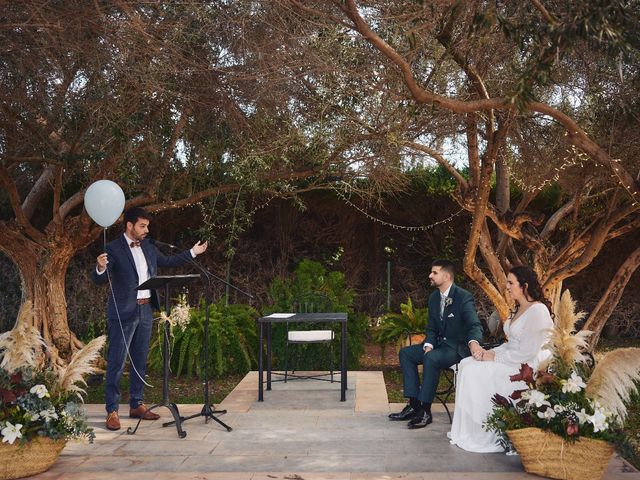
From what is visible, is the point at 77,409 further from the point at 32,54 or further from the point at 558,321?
the point at 32,54

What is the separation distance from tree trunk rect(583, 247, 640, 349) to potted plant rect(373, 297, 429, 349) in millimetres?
2297

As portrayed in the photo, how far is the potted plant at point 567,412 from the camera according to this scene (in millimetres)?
4508

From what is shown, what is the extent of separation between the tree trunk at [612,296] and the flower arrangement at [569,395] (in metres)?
5.80

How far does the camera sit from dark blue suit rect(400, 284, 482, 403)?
6016mm

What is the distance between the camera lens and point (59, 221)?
9086mm

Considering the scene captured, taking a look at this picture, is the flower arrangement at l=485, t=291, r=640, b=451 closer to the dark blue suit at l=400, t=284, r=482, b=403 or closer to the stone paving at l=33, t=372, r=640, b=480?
the stone paving at l=33, t=372, r=640, b=480

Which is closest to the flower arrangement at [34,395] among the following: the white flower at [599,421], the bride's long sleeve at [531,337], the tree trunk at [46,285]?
the bride's long sleeve at [531,337]

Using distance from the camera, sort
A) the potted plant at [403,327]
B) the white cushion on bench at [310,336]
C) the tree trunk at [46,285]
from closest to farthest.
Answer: the white cushion on bench at [310,336] < the tree trunk at [46,285] < the potted plant at [403,327]

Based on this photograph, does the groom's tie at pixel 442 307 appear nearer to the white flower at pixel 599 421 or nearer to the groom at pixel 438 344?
the groom at pixel 438 344

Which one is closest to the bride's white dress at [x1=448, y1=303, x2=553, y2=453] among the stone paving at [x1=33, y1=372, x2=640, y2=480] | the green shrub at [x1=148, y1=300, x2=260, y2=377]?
the stone paving at [x1=33, y1=372, x2=640, y2=480]

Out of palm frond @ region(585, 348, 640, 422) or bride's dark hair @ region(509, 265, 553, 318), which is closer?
palm frond @ region(585, 348, 640, 422)

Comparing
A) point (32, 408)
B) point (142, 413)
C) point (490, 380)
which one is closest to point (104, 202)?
point (142, 413)

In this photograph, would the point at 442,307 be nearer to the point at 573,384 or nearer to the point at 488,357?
the point at 488,357

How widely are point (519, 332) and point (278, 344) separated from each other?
4.28 meters
